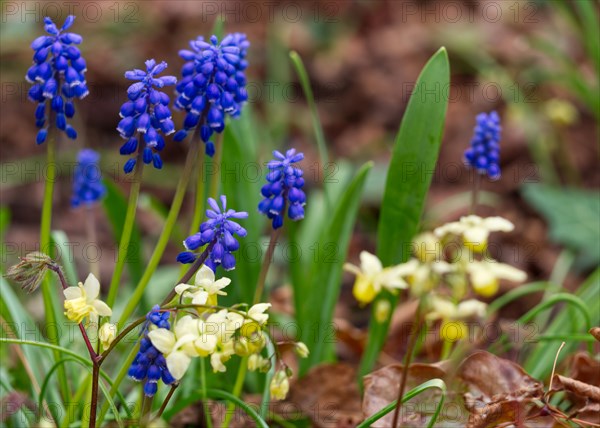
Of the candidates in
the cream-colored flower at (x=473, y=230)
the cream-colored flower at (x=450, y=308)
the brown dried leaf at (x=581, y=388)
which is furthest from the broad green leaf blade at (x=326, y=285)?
the brown dried leaf at (x=581, y=388)

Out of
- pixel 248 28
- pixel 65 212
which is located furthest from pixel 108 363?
pixel 248 28

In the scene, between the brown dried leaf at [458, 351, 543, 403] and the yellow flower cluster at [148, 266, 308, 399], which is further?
the brown dried leaf at [458, 351, 543, 403]

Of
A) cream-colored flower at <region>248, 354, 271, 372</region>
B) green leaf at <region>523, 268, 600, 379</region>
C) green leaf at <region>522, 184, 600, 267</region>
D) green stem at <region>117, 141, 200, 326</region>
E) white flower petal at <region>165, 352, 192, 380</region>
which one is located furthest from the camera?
green leaf at <region>522, 184, 600, 267</region>

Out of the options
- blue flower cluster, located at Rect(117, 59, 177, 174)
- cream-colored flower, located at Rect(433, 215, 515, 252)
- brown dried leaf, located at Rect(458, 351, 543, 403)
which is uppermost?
blue flower cluster, located at Rect(117, 59, 177, 174)

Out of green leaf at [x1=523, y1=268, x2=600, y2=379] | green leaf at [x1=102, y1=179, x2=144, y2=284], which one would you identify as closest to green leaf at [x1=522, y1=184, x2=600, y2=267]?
green leaf at [x1=523, y1=268, x2=600, y2=379]

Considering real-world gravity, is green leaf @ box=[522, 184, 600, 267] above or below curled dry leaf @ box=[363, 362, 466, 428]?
above

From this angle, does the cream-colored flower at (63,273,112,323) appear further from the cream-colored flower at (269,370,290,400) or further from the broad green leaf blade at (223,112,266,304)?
the broad green leaf blade at (223,112,266,304)

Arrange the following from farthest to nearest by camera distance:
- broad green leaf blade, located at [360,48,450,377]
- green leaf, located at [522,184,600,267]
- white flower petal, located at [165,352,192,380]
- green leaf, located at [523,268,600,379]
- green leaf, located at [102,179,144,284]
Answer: green leaf, located at [522,184,600,267] → green leaf, located at [102,179,144,284] → green leaf, located at [523,268,600,379] → broad green leaf blade, located at [360,48,450,377] → white flower petal, located at [165,352,192,380]

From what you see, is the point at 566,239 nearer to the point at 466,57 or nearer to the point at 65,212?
the point at 466,57
